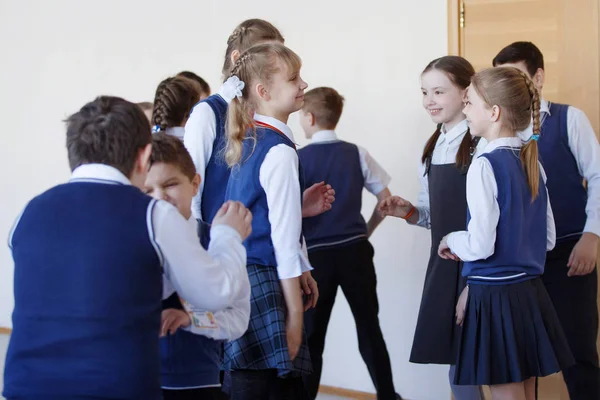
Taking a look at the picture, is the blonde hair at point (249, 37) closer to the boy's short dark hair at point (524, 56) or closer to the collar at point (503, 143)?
the collar at point (503, 143)

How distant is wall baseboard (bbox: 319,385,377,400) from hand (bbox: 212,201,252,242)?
251 centimetres

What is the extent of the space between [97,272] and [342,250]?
6.41 ft

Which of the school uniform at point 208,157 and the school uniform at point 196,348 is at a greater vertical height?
the school uniform at point 208,157

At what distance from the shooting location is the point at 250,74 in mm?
2154

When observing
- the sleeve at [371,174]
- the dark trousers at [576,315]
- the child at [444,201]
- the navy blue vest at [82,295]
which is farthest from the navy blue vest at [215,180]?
the dark trousers at [576,315]

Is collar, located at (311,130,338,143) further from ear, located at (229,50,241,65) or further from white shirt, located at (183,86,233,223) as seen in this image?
white shirt, located at (183,86,233,223)

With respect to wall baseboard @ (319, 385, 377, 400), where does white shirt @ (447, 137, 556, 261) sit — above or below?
above

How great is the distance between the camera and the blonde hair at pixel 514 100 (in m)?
2.26

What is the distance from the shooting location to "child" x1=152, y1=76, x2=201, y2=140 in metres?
2.75

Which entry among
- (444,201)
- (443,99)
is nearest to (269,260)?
(444,201)

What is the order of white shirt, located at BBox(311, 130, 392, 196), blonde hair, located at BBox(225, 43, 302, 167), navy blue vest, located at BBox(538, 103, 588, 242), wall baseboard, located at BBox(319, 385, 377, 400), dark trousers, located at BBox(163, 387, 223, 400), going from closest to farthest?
dark trousers, located at BBox(163, 387, 223, 400), blonde hair, located at BBox(225, 43, 302, 167), navy blue vest, located at BBox(538, 103, 588, 242), white shirt, located at BBox(311, 130, 392, 196), wall baseboard, located at BBox(319, 385, 377, 400)

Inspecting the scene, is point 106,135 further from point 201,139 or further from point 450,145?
point 450,145

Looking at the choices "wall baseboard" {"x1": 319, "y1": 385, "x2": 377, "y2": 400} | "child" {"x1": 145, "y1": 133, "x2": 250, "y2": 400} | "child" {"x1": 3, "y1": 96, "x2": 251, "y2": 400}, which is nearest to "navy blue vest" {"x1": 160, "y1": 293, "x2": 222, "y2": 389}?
"child" {"x1": 145, "y1": 133, "x2": 250, "y2": 400}

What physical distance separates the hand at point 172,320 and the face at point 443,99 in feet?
4.71
